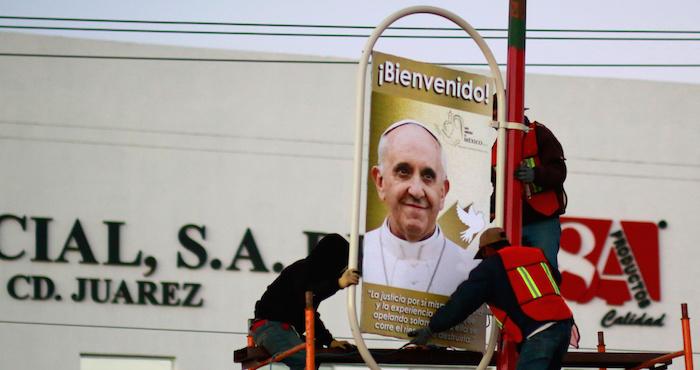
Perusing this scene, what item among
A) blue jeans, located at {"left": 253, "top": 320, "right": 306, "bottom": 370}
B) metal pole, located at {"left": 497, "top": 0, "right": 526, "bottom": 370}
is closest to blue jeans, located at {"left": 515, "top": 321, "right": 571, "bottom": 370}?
metal pole, located at {"left": 497, "top": 0, "right": 526, "bottom": 370}

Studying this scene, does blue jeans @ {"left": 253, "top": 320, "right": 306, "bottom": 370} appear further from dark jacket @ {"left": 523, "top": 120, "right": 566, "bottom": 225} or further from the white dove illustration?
dark jacket @ {"left": 523, "top": 120, "right": 566, "bottom": 225}

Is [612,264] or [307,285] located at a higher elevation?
[612,264]

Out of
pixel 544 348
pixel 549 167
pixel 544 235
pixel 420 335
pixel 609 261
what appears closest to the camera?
pixel 420 335

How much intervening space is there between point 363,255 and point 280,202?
14817 millimetres

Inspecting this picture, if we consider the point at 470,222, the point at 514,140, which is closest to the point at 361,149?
the point at 470,222

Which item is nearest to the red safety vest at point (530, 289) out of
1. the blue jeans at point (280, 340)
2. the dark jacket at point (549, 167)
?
the dark jacket at point (549, 167)

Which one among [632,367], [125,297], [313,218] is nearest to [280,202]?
[313,218]

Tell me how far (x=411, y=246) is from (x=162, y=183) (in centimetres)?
1487

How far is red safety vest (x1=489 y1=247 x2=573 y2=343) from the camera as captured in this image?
329 inches

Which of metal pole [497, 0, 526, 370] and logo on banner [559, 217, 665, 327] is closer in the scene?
metal pole [497, 0, 526, 370]

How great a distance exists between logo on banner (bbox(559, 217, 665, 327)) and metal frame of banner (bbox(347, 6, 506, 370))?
15.1 metres

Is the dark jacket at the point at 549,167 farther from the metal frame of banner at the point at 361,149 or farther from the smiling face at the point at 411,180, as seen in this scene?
the smiling face at the point at 411,180

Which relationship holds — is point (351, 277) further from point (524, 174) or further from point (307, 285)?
point (524, 174)

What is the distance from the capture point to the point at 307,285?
9.22 metres
